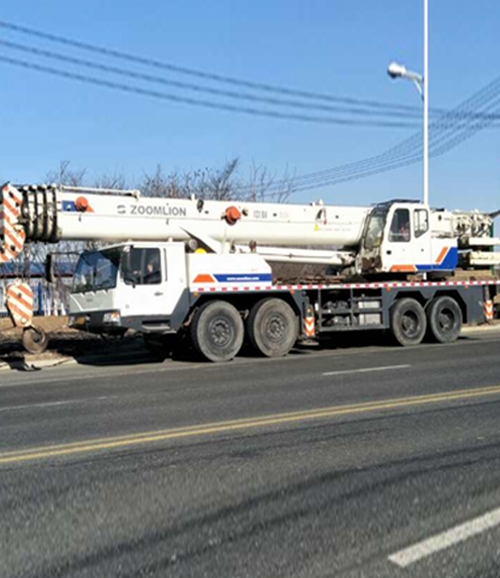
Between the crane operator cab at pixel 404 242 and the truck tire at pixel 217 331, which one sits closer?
the truck tire at pixel 217 331

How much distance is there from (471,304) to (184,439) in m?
12.7

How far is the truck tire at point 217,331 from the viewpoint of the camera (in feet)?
46.6

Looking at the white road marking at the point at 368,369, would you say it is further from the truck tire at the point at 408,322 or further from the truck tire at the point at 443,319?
the truck tire at the point at 443,319

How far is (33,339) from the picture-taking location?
14609 mm

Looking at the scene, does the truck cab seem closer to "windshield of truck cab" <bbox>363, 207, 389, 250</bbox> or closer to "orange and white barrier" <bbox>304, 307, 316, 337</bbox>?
"orange and white barrier" <bbox>304, 307, 316, 337</bbox>

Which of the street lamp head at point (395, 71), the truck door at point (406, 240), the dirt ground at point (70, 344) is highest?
the street lamp head at point (395, 71)

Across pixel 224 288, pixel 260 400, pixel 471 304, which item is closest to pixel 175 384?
pixel 260 400

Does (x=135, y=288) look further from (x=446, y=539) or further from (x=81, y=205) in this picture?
(x=446, y=539)

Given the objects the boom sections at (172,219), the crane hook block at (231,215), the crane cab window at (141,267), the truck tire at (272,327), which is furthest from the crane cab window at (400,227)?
the crane cab window at (141,267)

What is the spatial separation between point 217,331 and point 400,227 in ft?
18.8

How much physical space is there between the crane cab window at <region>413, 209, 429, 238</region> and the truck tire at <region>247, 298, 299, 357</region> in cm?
423

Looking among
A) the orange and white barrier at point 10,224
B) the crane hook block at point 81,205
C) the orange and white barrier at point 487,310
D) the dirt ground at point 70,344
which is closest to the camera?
the orange and white barrier at point 10,224

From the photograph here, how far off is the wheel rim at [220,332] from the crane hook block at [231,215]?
2.52 meters

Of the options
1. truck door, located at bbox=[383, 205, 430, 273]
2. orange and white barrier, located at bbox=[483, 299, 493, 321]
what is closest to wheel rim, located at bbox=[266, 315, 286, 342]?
truck door, located at bbox=[383, 205, 430, 273]
